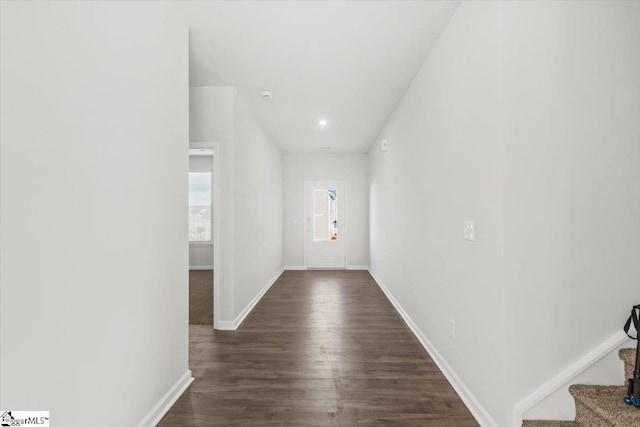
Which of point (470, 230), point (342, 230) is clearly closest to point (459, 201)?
point (470, 230)

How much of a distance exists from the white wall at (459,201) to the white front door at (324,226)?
3482 mm

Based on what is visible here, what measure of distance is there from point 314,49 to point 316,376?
8.79ft

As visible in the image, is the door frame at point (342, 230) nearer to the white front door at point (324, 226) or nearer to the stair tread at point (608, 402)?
the white front door at point (324, 226)

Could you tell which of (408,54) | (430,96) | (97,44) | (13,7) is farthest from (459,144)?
(13,7)

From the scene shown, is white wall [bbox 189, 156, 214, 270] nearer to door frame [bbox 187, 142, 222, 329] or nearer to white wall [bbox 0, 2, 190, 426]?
door frame [bbox 187, 142, 222, 329]

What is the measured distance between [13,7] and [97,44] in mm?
370

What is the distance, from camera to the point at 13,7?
1021 mm

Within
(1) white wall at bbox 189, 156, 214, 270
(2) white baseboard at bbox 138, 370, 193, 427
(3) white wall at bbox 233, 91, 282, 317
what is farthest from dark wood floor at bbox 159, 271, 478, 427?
(1) white wall at bbox 189, 156, 214, 270

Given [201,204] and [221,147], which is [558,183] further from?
[201,204]

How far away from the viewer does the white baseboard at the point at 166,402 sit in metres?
1.75

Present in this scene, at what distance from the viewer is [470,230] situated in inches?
76.9

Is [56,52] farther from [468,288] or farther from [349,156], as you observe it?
[349,156]

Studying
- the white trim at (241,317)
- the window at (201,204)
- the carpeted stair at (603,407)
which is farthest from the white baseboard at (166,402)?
the window at (201,204)

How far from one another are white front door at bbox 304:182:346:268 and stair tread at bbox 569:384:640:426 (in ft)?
18.2
